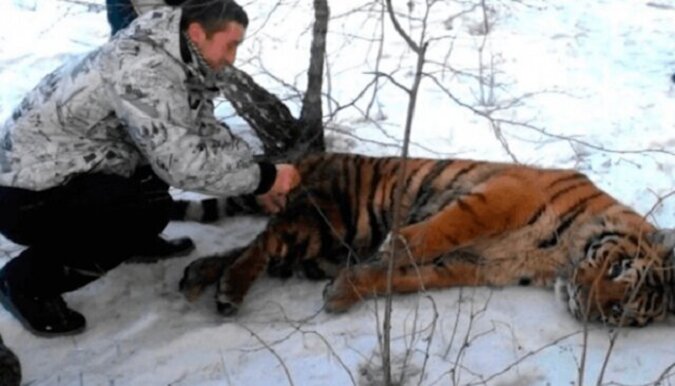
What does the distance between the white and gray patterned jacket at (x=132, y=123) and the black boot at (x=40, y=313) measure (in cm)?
41

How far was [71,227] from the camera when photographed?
3932 millimetres

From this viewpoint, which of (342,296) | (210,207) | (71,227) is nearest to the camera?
(71,227)

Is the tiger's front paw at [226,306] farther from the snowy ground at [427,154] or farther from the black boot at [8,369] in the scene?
the black boot at [8,369]

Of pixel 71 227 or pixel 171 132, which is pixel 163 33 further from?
pixel 71 227

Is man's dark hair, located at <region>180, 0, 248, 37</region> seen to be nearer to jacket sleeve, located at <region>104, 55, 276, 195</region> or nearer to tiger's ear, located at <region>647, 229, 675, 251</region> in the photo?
jacket sleeve, located at <region>104, 55, 276, 195</region>

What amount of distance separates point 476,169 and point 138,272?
1.53 m

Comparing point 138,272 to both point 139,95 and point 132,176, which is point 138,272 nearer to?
point 132,176

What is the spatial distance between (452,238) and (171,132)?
1.29 metres

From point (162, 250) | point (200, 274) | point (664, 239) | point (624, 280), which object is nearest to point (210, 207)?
point (162, 250)

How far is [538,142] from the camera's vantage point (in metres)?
5.62

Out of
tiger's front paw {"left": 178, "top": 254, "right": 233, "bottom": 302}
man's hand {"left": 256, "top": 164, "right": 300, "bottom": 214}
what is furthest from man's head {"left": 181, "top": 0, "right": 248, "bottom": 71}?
tiger's front paw {"left": 178, "top": 254, "right": 233, "bottom": 302}

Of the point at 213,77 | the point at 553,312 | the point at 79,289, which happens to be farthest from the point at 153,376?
the point at 553,312

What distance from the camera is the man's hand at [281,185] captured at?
13.4ft

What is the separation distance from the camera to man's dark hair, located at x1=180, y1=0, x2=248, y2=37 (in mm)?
3699
